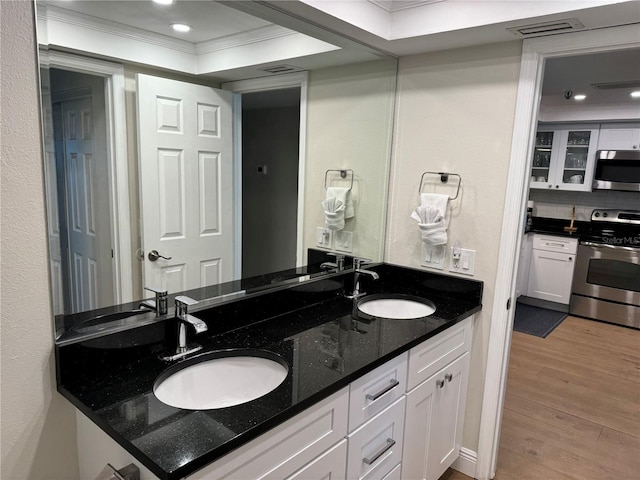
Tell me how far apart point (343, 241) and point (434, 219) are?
0.49m

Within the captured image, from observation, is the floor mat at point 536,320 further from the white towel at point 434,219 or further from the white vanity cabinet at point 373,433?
the white towel at point 434,219

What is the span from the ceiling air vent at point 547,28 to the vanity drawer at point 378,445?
5.15ft

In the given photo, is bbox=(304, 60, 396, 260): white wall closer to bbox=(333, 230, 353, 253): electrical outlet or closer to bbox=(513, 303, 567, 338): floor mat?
bbox=(333, 230, 353, 253): electrical outlet

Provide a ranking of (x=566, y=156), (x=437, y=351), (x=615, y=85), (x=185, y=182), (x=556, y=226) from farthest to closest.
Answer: (x=556, y=226), (x=566, y=156), (x=615, y=85), (x=437, y=351), (x=185, y=182)

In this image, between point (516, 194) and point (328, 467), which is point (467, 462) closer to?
point (328, 467)

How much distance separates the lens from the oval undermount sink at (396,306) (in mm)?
2197

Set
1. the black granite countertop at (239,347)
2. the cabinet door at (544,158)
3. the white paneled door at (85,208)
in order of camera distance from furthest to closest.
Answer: the cabinet door at (544,158), the white paneled door at (85,208), the black granite countertop at (239,347)

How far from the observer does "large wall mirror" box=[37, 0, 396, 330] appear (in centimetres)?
128

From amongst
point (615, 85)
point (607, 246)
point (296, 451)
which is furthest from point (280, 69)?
point (607, 246)

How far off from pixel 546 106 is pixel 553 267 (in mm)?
1801

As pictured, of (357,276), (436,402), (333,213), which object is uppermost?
(333,213)

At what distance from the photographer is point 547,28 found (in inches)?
68.6

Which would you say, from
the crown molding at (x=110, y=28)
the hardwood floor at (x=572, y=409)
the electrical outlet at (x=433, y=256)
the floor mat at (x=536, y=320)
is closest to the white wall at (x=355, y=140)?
the electrical outlet at (x=433, y=256)

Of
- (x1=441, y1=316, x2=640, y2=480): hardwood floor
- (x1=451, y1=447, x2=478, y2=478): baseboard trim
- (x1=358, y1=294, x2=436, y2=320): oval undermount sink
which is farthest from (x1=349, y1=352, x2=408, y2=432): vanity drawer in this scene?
(x1=441, y1=316, x2=640, y2=480): hardwood floor
